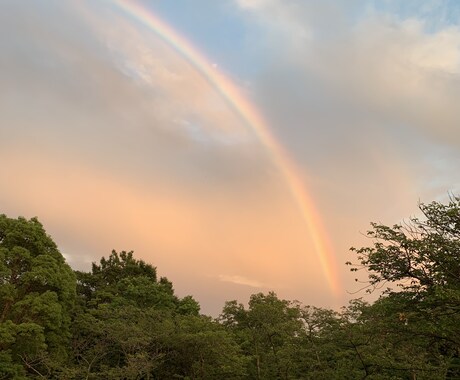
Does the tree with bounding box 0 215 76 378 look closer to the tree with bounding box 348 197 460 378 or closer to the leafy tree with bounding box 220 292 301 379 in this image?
the leafy tree with bounding box 220 292 301 379

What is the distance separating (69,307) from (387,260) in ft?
82.5

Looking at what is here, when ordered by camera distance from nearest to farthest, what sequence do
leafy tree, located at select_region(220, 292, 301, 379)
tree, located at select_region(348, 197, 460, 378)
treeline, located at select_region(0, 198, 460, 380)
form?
tree, located at select_region(348, 197, 460, 378) < treeline, located at select_region(0, 198, 460, 380) < leafy tree, located at select_region(220, 292, 301, 379)

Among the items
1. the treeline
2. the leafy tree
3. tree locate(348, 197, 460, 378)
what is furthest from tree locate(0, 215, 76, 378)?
tree locate(348, 197, 460, 378)

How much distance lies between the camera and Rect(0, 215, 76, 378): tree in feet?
75.5

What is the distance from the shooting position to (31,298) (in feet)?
79.4

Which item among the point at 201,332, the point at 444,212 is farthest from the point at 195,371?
the point at 444,212

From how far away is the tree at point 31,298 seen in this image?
2300cm

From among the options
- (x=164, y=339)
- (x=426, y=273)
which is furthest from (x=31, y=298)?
(x=426, y=273)

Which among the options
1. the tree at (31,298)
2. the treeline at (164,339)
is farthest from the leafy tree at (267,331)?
the tree at (31,298)

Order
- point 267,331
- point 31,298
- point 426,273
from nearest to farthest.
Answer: point 426,273 < point 31,298 < point 267,331

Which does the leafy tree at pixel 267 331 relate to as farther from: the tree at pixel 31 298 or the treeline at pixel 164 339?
the tree at pixel 31 298

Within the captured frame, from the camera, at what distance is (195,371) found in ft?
89.3

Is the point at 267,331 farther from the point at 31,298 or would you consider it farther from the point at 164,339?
the point at 31,298

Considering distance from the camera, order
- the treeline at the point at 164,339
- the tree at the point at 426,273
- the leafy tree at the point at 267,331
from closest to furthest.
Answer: the tree at the point at 426,273
the treeline at the point at 164,339
the leafy tree at the point at 267,331
